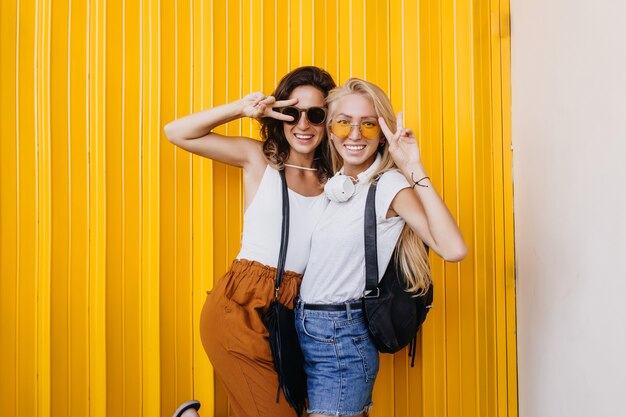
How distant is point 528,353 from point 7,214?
247 centimetres

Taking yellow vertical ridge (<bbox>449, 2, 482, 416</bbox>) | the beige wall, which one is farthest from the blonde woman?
yellow vertical ridge (<bbox>449, 2, 482, 416</bbox>)

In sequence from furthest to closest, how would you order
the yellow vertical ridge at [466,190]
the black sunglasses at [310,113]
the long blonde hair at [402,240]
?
the yellow vertical ridge at [466,190] < the black sunglasses at [310,113] < the long blonde hair at [402,240]

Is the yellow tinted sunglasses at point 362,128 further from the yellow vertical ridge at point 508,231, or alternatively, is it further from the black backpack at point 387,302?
the yellow vertical ridge at point 508,231

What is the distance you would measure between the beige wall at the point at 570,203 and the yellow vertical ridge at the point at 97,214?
76.5 inches

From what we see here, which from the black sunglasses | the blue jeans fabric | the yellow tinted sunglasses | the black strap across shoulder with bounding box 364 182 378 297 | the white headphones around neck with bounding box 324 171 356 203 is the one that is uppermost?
the black sunglasses

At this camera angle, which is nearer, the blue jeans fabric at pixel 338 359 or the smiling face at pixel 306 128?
the blue jeans fabric at pixel 338 359

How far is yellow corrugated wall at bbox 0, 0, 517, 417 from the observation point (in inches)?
99.3

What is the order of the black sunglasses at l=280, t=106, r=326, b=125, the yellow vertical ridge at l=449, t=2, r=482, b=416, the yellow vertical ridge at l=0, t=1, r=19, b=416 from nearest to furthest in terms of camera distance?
the black sunglasses at l=280, t=106, r=326, b=125
the yellow vertical ridge at l=0, t=1, r=19, b=416
the yellow vertical ridge at l=449, t=2, r=482, b=416

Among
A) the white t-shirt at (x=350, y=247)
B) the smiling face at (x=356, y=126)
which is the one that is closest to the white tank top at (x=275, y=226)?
the white t-shirt at (x=350, y=247)

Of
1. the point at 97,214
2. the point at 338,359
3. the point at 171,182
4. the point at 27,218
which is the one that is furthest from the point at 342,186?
the point at 27,218

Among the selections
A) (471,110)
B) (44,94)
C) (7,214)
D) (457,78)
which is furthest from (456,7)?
(7,214)

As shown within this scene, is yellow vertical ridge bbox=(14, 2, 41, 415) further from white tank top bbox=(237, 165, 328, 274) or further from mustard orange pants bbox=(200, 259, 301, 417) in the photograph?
white tank top bbox=(237, 165, 328, 274)

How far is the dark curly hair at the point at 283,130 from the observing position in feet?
7.70

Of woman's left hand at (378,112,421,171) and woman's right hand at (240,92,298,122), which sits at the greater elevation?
woman's right hand at (240,92,298,122)
